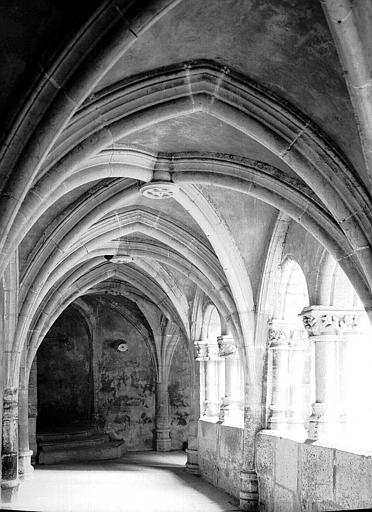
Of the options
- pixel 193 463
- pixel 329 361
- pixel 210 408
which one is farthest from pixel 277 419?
pixel 193 463

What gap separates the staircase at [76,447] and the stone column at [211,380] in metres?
3.44

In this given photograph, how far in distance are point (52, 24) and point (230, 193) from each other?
421 cm

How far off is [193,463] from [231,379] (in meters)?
2.35

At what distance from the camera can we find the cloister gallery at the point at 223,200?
4.45 meters

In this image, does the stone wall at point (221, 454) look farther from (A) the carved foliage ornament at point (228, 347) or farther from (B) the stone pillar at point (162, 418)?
(B) the stone pillar at point (162, 418)

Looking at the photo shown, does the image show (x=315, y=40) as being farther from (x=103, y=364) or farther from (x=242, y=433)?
(x=103, y=364)

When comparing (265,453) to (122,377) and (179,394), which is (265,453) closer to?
(179,394)

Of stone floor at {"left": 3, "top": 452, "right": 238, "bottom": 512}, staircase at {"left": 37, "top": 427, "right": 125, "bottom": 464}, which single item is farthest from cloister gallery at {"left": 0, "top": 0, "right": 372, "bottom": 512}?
staircase at {"left": 37, "top": 427, "right": 125, "bottom": 464}

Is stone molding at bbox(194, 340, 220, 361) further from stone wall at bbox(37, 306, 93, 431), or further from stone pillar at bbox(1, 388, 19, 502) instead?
stone wall at bbox(37, 306, 93, 431)

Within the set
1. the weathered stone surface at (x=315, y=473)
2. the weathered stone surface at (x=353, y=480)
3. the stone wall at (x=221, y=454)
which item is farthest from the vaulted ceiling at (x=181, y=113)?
the stone wall at (x=221, y=454)

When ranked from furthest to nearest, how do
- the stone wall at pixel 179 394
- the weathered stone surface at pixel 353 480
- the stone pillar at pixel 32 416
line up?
the stone wall at pixel 179 394 → the stone pillar at pixel 32 416 → the weathered stone surface at pixel 353 480

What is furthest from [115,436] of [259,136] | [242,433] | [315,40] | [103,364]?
[315,40]

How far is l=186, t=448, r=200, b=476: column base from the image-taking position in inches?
483

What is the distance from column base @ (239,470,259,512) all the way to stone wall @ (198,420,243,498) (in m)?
0.86
